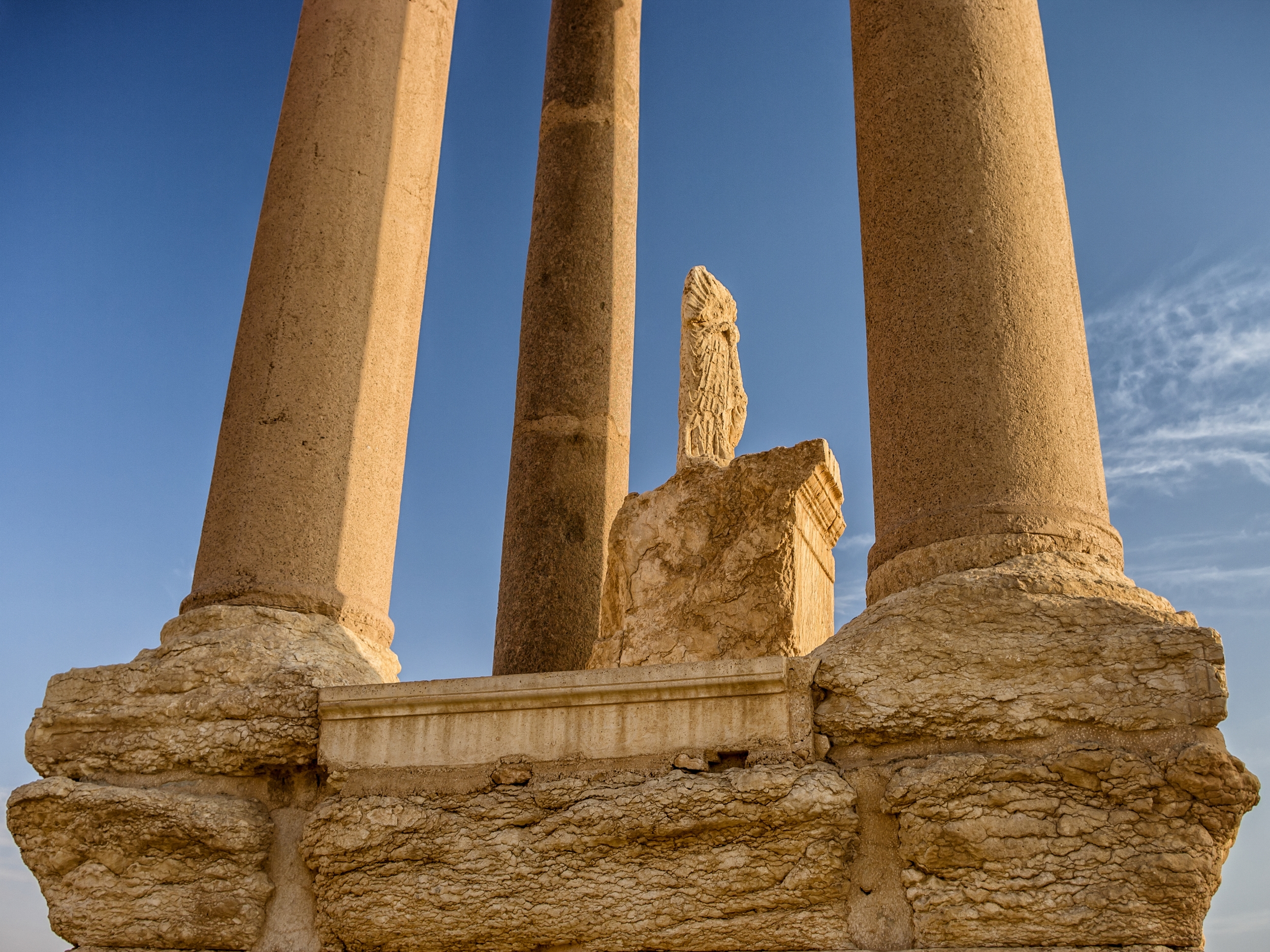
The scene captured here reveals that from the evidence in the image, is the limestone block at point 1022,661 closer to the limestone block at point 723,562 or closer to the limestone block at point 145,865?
the limestone block at point 723,562

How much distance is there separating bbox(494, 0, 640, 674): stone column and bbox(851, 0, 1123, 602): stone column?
4221 millimetres

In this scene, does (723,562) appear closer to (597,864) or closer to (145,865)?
(597,864)

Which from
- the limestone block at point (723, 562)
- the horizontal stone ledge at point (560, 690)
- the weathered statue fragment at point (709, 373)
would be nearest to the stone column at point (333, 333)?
the horizontal stone ledge at point (560, 690)

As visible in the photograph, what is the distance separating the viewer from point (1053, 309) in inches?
207

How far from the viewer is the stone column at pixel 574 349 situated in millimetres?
9219

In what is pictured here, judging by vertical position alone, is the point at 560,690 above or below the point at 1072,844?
above

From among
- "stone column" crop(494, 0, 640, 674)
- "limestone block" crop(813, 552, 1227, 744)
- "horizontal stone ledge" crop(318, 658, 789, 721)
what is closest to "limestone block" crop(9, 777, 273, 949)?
"horizontal stone ledge" crop(318, 658, 789, 721)

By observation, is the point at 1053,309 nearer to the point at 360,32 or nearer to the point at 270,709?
the point at 270,709

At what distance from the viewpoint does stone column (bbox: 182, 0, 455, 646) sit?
5.93m

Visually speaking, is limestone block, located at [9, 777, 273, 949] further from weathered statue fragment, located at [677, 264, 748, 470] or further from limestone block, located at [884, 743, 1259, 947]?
weathered statue fragment, located at [677, 264, 748, 470]

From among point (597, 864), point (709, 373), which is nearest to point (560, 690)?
point (597, 864)

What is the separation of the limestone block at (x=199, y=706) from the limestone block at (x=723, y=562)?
2.45m

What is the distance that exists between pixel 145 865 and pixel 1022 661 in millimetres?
3734

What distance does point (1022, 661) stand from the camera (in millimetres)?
4391
